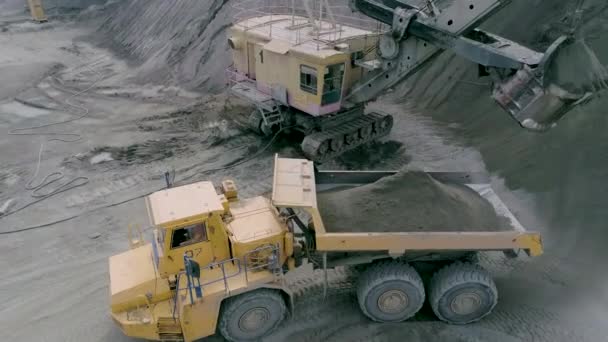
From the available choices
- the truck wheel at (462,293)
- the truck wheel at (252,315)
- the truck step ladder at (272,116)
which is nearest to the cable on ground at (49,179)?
the truck step ladder at (272,116)

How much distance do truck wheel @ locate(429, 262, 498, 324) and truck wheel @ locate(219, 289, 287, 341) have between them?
2282 millimetres

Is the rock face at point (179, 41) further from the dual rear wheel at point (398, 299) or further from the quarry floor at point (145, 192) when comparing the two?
the dual rear wheel at point (398, 299)

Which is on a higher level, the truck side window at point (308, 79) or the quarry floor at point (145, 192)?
the truck side window at point (308, 79)

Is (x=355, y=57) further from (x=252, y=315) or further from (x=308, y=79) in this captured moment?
(x=252, y=315)

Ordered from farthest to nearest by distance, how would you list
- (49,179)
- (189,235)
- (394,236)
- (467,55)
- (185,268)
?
(49,179), (467,55), (394,236), (189,235), (185,268)

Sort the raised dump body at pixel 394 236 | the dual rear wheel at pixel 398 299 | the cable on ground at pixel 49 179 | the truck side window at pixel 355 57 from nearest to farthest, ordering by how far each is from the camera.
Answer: the raised dump body at pixel 394 236, the dual rear wheel at pixel 398 299, the cable on ground at pixel 49 179, the truck side window at pixel 355 57

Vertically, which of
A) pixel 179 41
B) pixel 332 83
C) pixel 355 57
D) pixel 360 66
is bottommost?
pixel 179 41

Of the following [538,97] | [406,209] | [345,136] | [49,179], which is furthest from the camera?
[345,136]

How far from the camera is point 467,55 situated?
8.77 metres

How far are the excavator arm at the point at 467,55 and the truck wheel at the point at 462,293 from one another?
2.53 meters

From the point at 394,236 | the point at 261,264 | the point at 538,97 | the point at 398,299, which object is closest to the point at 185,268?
the point at 261,264

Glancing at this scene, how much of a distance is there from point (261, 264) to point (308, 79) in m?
5.74

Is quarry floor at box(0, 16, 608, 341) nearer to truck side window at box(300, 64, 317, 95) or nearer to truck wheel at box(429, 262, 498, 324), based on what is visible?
truck wheel at box(429, 262, 498, 324)

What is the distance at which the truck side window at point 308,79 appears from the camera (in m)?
11.0
